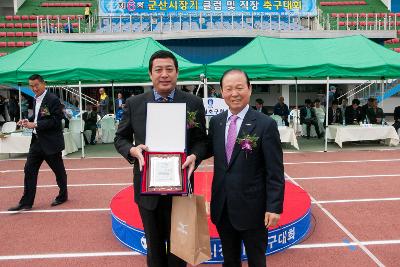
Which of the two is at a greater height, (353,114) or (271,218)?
(353,114)

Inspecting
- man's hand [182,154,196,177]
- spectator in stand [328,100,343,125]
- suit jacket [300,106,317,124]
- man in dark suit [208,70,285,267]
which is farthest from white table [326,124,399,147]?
man's hand [182,154,196,177]

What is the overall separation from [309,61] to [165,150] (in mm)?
8495

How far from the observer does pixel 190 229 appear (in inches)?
93.6

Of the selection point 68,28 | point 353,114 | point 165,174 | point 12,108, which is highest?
point 68,28

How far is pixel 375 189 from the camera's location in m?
6.35

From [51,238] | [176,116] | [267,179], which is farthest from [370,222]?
[51,238]

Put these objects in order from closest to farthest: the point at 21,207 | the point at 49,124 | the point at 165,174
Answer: the point at 165,174 → the point at 49,124 → the point at 21,207

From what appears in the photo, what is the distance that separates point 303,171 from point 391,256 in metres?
4.18

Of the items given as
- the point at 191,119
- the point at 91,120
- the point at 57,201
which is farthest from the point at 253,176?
the point at 91,120

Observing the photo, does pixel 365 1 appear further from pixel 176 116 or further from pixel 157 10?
pixel 176 116

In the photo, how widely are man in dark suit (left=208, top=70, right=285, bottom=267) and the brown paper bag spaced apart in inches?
5.7

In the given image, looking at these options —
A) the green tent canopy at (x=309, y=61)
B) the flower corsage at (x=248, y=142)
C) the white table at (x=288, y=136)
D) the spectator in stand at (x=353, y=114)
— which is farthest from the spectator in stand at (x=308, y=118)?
the flower corsage at (x=248, y=142)

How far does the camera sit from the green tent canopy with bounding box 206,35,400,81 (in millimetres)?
9711

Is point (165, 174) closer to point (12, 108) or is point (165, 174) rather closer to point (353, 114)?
point (353, 114)
